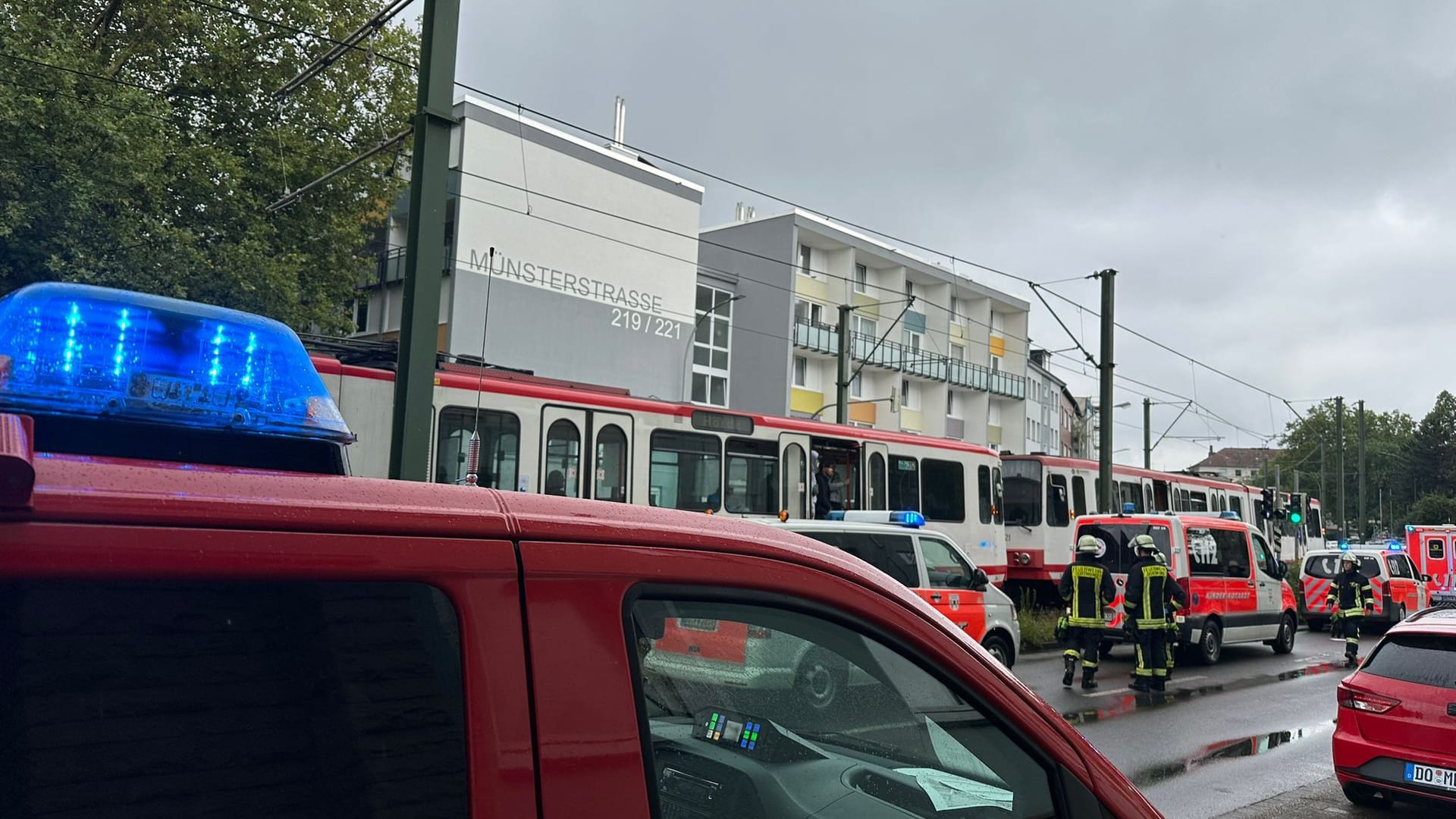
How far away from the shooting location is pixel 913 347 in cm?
5056

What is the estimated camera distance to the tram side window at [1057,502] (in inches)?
887

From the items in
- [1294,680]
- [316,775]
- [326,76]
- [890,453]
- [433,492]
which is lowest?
[1294,680]

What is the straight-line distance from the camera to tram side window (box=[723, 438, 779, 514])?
14359 millimetres

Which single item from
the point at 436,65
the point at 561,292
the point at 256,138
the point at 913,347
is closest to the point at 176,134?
the point at 256,138

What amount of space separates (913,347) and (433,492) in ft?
165

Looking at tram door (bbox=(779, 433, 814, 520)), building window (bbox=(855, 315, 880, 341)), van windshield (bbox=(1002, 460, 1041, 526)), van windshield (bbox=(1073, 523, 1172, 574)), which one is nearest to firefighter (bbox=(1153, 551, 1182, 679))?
van windshield (bbox=(1073, 523, 1172, 574))

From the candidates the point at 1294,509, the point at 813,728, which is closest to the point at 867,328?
the point at 1294,509

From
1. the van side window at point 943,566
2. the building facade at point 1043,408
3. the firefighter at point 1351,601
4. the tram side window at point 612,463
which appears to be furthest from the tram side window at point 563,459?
the building facade at point 1043,408

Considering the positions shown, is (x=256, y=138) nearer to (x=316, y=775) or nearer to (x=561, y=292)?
(x=561, y=292)

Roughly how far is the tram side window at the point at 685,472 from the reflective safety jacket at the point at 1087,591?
4795mm

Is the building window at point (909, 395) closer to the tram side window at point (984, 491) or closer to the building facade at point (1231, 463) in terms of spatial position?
the tram side window at point (984, 491)

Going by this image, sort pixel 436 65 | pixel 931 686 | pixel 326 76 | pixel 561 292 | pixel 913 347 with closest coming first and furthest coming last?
1. pixel 931 686
2. pixel 436 65
3. pixel 326 76
4. pixel 561 292
5. pixel 913 347

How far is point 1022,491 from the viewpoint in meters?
22.8

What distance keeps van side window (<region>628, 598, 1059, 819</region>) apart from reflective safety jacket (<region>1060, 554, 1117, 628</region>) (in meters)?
11.1
